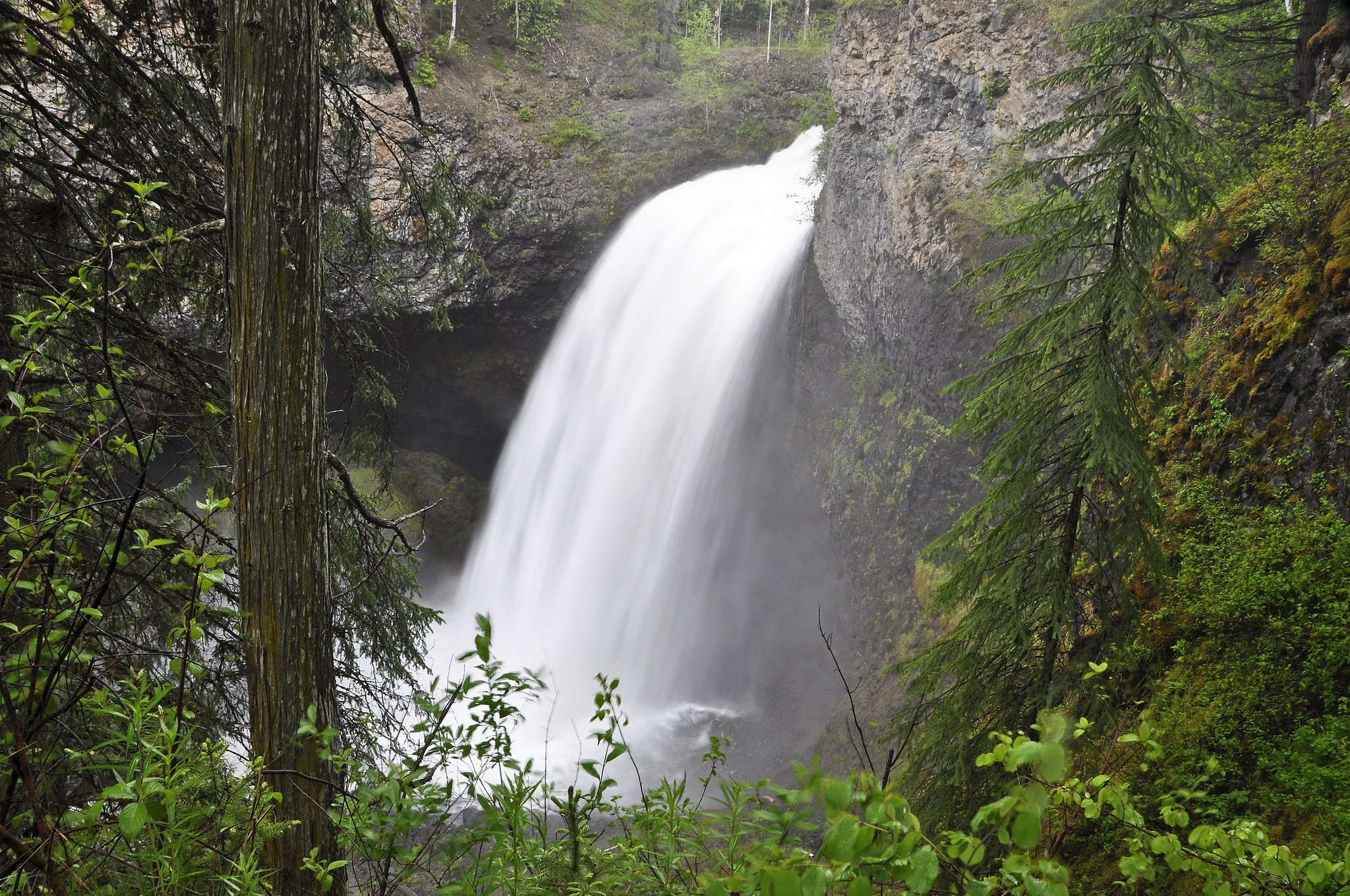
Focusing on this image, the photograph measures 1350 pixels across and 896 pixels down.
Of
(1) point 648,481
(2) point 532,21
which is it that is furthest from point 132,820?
(2) point 532,21

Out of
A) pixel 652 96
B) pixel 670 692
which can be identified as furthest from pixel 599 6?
pixel 670 692

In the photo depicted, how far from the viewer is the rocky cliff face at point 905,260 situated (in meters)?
9.44

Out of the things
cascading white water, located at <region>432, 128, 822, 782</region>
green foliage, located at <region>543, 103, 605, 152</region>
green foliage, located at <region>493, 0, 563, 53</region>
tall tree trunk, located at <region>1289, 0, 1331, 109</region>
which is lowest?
cascading white water, located at <region>432, 128, 822, 782</region>

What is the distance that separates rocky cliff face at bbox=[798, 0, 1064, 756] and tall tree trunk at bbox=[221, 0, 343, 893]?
21.0 feet

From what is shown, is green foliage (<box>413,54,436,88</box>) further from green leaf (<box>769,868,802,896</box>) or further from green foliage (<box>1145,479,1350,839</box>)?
green leaf (<box>769,868,802,896</box>)

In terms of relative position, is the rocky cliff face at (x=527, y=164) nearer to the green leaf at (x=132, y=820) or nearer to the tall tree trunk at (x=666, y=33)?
the tall tree trunk at (x=666, y=33)

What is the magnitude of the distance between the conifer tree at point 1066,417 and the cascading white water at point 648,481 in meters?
8.33

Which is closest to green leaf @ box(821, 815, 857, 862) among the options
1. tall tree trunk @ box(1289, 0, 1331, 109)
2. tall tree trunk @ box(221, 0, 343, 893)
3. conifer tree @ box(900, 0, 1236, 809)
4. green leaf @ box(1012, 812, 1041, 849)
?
green leaf @ box(1012, 812, 1041, 849)

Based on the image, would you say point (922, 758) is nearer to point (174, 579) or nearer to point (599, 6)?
point (174, 579)

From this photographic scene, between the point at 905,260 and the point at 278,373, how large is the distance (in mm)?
9462

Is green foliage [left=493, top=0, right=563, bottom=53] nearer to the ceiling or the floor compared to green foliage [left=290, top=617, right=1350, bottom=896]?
nearer to the ceiling

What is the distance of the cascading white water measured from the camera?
13500 millimetres

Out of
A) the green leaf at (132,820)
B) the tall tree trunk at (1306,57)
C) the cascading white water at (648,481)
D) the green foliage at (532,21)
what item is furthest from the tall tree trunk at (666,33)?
the green leaf at (132,820)

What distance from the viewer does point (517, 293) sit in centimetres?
1667
